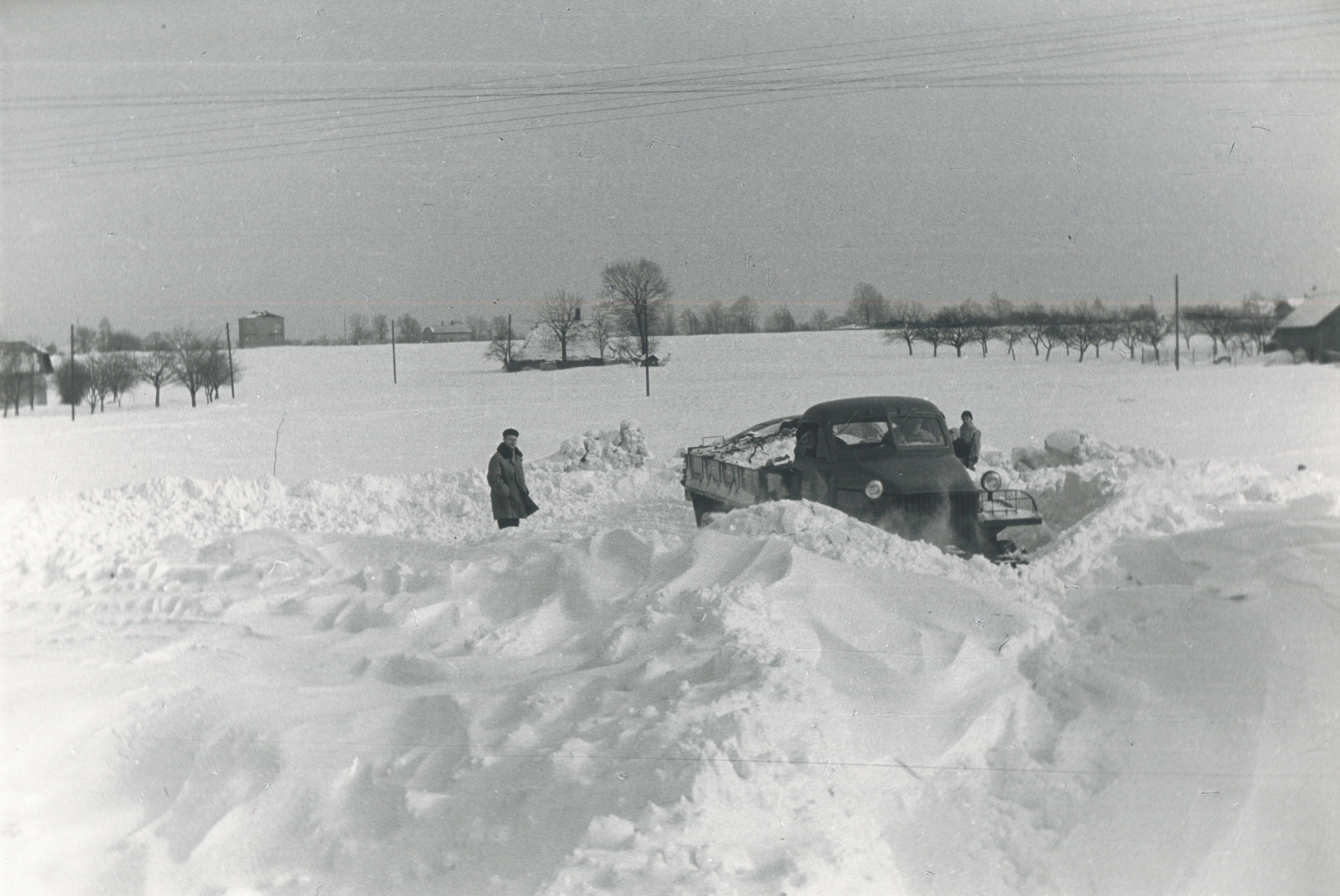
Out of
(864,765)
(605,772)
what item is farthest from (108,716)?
(864,765)

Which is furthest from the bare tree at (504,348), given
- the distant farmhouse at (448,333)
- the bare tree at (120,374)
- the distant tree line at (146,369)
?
the bare tree at (120,374)

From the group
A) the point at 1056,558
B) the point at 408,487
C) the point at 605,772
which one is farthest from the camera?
the point at 408,487

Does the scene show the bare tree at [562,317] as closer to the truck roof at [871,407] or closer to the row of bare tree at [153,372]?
the truck roof at [871,407]

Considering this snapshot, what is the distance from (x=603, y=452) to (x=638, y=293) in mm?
6391

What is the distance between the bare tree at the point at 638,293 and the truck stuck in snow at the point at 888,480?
1.92 metres

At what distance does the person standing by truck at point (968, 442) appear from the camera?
12070 mm

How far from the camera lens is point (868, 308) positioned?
10852 mm

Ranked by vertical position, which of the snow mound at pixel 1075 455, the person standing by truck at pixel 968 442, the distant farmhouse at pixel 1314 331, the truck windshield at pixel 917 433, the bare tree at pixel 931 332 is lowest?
the snow mound at pixel 1075 455

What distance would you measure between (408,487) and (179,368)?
4.41 meters

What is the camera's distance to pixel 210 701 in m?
5.66

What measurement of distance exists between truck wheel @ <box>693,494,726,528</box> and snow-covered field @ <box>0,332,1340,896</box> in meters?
1.32

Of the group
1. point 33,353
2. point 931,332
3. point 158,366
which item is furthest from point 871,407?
A: point 158,366

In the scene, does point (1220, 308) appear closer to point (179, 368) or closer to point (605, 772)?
point (605, 772)

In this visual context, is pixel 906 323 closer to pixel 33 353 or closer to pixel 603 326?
pixel 603 326
